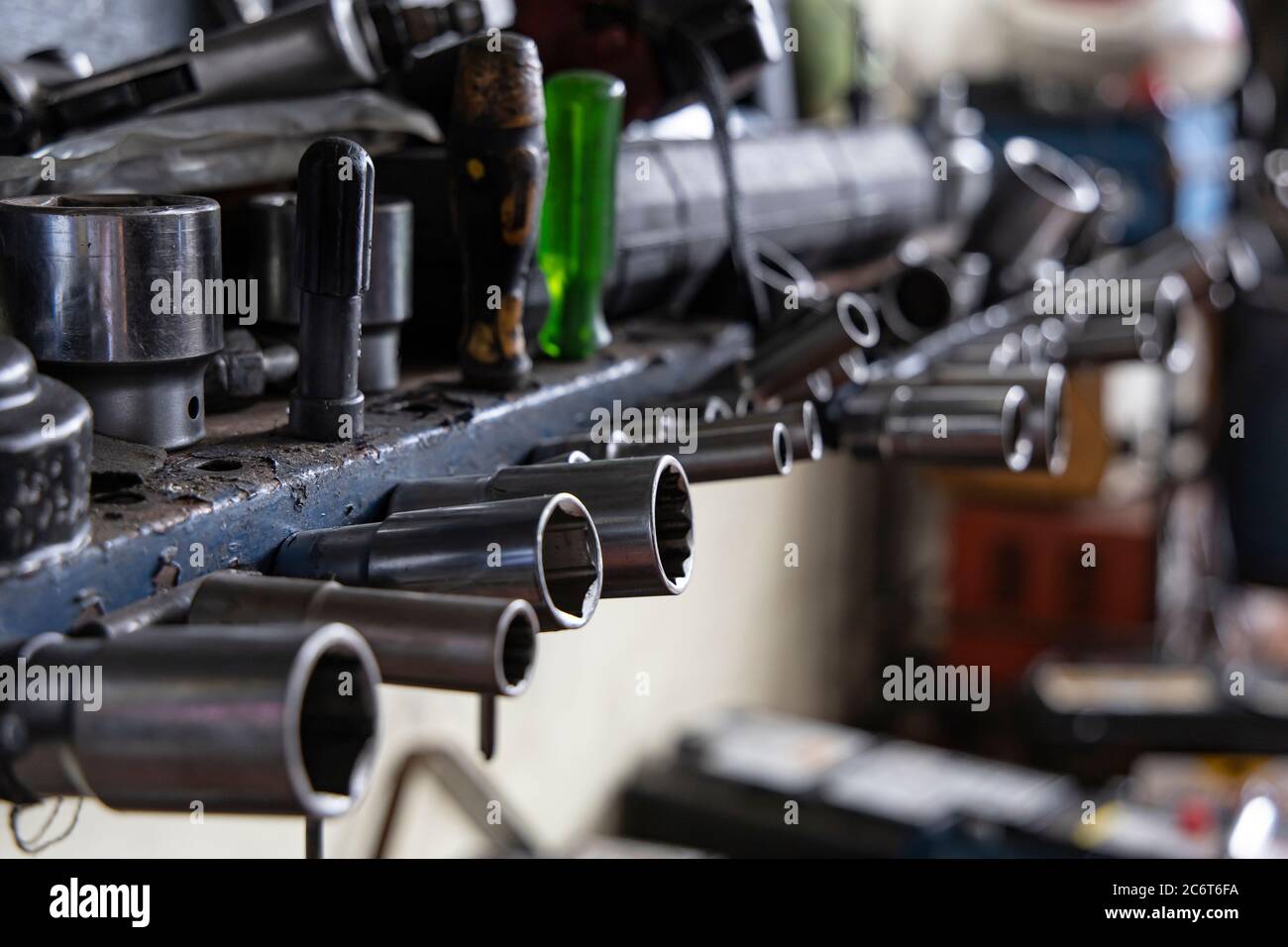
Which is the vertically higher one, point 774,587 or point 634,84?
point 634,84

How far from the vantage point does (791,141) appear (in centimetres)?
128

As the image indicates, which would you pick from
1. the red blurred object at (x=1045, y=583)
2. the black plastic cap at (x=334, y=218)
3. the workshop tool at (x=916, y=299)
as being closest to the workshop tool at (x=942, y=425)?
the workshop tool at (x=916, y=299)

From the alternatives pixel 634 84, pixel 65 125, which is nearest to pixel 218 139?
pixel 65 125

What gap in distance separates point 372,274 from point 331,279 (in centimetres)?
16

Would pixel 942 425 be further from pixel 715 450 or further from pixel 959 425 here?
pixel 715 450

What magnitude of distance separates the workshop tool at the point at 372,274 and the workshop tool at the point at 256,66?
8 centimetres

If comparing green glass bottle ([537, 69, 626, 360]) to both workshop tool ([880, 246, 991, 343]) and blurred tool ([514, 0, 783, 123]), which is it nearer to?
blurred tool ([514, 0, 783, 123])

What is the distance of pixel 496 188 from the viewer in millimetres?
721

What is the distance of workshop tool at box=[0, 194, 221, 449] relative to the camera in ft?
1.78

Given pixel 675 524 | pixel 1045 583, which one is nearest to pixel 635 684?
pixel 1045 583

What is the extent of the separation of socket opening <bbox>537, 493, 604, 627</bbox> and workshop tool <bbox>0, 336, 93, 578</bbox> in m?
0.17

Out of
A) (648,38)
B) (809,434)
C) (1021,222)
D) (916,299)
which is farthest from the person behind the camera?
(1021,222)
